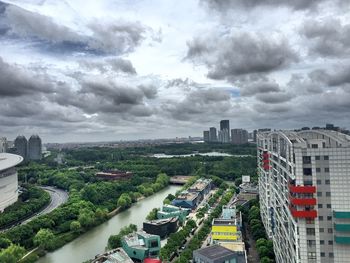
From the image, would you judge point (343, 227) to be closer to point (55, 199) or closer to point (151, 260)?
point (151, 260)

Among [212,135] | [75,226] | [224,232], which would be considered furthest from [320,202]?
[212,135]

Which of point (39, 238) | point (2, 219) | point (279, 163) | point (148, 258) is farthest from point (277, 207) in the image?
point (2, 219)

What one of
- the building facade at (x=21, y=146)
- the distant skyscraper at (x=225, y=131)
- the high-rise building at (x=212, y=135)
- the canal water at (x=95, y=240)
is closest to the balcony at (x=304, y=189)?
the canal water at (x=95, y=240)

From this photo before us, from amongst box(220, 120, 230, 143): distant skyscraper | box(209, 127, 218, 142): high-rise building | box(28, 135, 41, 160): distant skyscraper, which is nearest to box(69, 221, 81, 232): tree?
box(28, 135, 41, 160): distant skyscraper

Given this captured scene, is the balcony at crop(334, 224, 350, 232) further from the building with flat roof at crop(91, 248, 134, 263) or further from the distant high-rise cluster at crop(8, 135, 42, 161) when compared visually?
the distant high-rise cluster at crop(8, 135, 42, 161)

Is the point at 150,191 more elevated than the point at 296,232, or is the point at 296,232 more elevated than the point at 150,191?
the point at 296,232

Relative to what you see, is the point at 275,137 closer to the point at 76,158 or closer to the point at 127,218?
the point at 127,218
